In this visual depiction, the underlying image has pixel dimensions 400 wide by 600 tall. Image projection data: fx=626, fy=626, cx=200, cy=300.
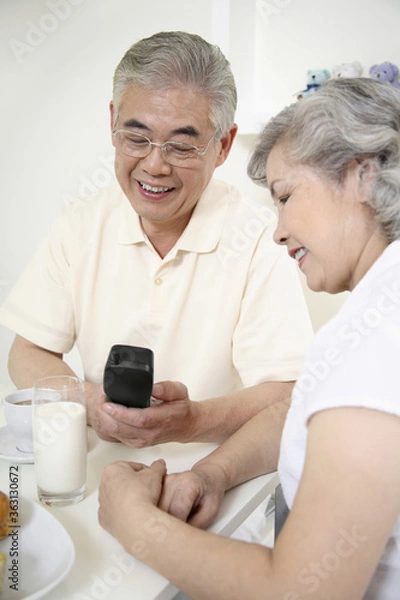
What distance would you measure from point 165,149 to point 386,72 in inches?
42.4

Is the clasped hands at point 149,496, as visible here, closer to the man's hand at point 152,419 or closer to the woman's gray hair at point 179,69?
the man's hand at point 152,419

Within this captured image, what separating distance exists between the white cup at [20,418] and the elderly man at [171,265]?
0.27 metres

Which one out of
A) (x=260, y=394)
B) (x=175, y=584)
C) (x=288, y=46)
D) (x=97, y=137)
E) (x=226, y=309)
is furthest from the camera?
(x=97, y=137)

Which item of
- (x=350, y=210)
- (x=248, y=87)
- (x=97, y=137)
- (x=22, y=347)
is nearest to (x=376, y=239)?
(x=350, y=210)

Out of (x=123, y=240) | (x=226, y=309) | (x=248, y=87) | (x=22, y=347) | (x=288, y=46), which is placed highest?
(x=288, y=46)

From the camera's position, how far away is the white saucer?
1.01m

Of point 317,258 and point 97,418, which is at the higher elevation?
point 317,258

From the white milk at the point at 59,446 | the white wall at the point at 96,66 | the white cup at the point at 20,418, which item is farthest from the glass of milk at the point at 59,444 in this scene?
the white wall at the point at 96,66

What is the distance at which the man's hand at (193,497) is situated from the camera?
833mm

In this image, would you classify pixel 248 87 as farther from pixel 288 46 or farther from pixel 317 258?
pixel 317 258

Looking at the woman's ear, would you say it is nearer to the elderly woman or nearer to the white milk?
the elderly woman

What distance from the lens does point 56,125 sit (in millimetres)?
2799

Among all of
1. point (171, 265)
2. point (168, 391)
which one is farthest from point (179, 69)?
point (168, 391)

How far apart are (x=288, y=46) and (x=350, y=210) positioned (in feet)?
5.58
